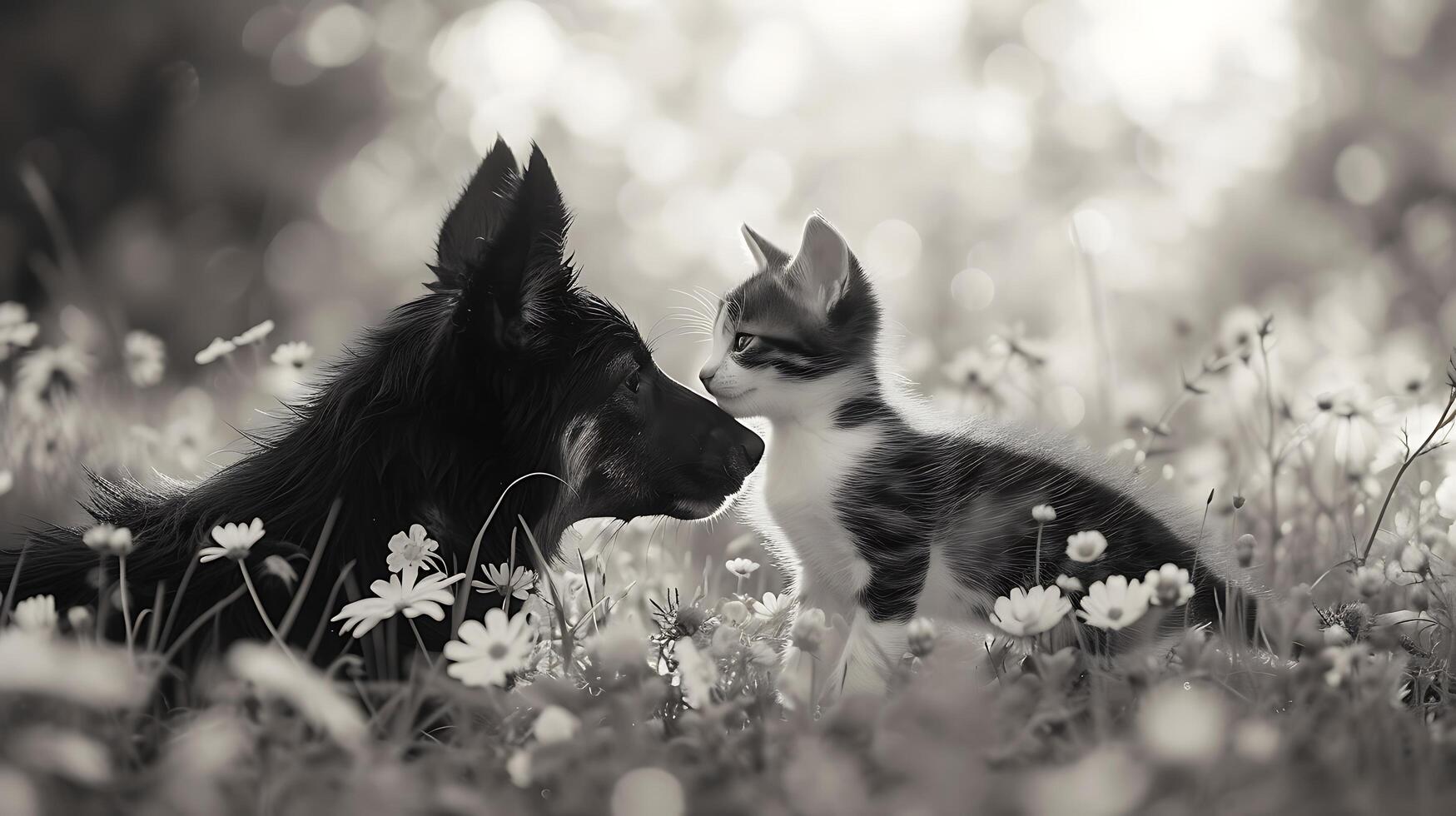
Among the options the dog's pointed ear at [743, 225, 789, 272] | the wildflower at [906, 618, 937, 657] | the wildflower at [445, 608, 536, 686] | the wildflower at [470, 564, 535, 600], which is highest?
the dog's pointed ear at [743, 225, 789, 272]

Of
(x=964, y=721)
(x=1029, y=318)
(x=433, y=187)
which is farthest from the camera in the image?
(x=433, y=187)

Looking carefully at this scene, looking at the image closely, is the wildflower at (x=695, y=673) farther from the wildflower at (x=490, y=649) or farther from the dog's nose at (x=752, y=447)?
the dog's nose at (x=752, y=447)

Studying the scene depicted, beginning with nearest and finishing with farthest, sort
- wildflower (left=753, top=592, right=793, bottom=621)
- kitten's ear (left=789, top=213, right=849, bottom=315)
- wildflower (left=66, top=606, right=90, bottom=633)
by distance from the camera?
wildflower (left=66, top=606, right=90, bottom=633), wildflower (left=753, top=592, right=793, bottom=621), kitten's ear (left=789, top=213, right=849, bottom=315)

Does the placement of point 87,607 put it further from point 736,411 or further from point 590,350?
point 736,411

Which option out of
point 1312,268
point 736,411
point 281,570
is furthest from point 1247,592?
point 1312,268

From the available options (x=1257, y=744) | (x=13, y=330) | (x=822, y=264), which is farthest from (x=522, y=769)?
(x=13, y=330)

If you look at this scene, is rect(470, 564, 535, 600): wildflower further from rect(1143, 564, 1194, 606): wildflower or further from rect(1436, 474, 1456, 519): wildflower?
rect(1436, 474, 1456, 519): wildflower

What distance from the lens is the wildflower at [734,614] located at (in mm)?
3406

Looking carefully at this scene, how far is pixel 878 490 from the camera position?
144 inches

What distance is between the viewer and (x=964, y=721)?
207cm

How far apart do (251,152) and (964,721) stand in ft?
28.3

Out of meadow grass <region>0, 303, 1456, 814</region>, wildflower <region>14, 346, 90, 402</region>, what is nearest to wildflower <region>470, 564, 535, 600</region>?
meadow grass <region>0, 303, 1456, 814</region>

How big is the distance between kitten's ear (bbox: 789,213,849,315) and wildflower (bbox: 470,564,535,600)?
1.53 meters

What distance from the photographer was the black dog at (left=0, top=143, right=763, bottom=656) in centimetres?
281
